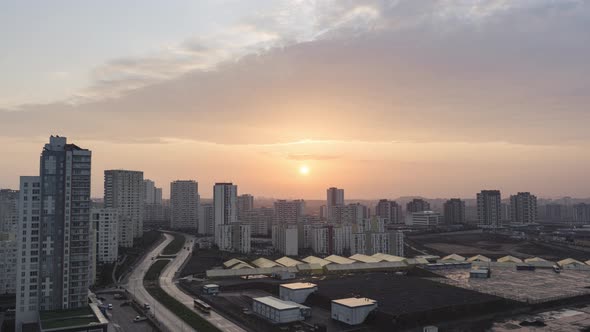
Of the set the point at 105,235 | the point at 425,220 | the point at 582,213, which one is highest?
the point at 105,235

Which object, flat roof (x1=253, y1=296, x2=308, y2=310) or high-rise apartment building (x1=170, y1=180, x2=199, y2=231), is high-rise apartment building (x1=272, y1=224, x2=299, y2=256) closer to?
flat roof (x1=253, y1=296, x2=308, y2=310)

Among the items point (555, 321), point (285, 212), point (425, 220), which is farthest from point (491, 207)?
point (555, 321)

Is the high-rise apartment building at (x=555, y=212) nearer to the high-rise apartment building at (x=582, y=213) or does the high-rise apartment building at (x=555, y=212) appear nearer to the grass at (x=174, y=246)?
the high-rise apartment building at (x=582, y=213)

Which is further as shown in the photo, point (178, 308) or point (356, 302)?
point (178, 308)

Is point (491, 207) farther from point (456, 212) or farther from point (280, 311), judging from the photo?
point (280, 311)

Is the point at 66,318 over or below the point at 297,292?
over

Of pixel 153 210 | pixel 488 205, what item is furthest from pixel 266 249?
pixel 153 210

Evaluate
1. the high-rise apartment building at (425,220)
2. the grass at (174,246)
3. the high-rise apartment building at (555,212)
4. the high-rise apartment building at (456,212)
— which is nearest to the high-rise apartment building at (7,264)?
the grass at (174,246)

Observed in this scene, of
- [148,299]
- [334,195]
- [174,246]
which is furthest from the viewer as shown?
[334,195]

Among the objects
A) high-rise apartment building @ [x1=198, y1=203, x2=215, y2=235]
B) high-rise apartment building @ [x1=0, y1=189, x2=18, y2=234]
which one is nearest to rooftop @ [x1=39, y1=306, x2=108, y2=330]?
high-rise apartment building @ [x1=0, y1=189, x2=18, y2=234]
